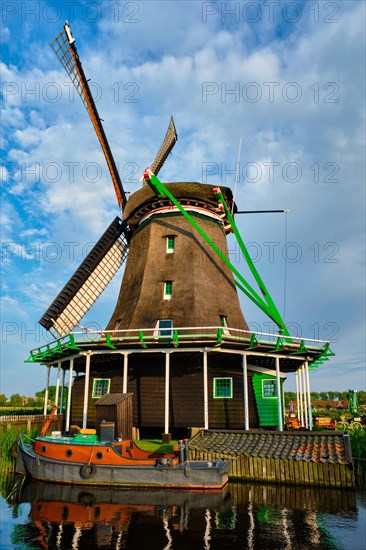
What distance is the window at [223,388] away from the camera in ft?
66.9

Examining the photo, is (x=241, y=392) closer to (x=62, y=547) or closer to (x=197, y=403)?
(x=197, y=403)

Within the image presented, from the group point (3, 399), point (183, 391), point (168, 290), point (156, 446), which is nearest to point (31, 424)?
point (156, 446)

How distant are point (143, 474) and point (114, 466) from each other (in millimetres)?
1060

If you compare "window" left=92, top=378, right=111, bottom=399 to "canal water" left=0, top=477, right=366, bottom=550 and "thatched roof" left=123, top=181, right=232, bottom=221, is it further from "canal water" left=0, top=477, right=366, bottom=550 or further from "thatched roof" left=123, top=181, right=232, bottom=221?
"thatched roof" left=123, top=181, right=232, bottom=221

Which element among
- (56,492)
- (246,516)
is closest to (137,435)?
(56,492)

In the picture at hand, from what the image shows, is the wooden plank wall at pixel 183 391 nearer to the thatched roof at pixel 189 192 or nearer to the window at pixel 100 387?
the window at pixel 100 387

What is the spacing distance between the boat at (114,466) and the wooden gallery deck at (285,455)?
1452 millimetres

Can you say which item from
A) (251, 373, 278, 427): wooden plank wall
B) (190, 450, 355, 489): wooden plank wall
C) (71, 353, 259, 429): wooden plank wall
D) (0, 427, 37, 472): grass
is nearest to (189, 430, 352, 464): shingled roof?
(190, 450, 355, 489): wooden plank wall

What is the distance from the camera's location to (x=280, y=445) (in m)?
15.2

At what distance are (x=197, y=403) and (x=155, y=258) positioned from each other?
903 cm

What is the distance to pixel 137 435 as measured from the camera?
66.7 ft

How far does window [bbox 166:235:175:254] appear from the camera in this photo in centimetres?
2454

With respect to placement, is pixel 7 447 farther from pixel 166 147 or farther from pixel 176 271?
pixel 166 147

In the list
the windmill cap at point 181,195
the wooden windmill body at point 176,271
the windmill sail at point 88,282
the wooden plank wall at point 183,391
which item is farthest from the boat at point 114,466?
the windmill cap at point 181,195
